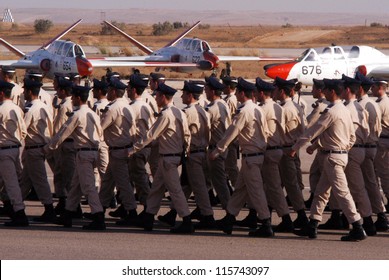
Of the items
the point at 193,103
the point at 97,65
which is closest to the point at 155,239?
the point at 193,103

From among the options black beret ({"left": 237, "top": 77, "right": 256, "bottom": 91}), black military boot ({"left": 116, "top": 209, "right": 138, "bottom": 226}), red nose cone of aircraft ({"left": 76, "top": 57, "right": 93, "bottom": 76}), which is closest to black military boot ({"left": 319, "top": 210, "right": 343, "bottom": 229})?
black beret ({"left": 237, "top": 77, "right": 256, "bottom": 91})

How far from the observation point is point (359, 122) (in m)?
12.4

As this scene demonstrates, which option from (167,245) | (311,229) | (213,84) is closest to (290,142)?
(213,84)

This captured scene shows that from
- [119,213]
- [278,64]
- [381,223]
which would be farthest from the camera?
[278,64]

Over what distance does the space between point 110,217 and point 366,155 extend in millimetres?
3322

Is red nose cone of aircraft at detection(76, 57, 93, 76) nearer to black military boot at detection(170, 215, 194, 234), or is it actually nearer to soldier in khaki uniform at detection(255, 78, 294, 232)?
soldier in khaki uniform at detection(255, 78, 294, 232)

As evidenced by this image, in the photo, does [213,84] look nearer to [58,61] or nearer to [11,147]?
[11,147]

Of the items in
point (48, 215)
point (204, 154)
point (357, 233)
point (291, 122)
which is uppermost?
point (291, 122)

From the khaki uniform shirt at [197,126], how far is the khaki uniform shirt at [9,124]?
77.5 inches

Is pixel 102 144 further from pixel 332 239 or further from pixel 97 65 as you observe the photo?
pixel 97 65

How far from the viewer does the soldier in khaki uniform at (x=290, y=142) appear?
12.6 m

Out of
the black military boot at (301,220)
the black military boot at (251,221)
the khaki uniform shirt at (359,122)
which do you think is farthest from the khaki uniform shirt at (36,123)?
the khaki uniform shirt at (359,122)

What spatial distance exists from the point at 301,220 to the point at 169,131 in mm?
1889

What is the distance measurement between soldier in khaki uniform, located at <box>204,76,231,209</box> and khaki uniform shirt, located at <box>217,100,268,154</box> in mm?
980
